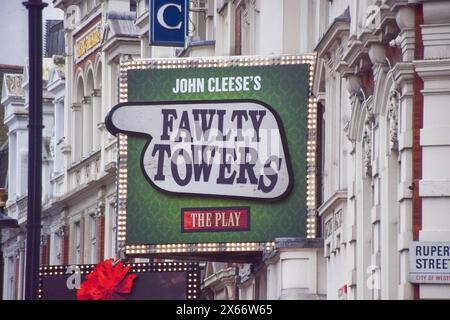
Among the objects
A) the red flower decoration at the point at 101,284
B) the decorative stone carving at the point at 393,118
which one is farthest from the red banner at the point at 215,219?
the red flower decoration at the point at 101,284

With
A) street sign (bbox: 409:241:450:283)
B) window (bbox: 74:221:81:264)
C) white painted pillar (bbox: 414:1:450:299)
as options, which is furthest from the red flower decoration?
window (bbox: 74:221:81:264)

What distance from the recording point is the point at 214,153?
1534 inches

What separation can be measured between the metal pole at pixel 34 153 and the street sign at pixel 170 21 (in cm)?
2284

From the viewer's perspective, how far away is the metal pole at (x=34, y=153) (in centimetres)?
2219

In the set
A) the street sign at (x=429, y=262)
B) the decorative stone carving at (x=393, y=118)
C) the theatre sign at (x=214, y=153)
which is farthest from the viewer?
the theatre sign at (x=214, y=153)

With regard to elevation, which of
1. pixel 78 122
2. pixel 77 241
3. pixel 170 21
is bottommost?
pixel 77 241

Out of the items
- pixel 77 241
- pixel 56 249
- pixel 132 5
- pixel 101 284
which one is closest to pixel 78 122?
pixel 77 241

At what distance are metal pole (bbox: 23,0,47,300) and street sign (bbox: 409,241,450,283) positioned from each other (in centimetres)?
560

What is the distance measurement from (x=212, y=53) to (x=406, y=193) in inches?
729

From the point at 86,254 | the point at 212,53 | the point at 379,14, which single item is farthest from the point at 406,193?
the point at 86,254

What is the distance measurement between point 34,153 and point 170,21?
78.1 ft

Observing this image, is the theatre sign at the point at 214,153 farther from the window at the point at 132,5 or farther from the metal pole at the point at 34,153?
the window at the point at 132,5

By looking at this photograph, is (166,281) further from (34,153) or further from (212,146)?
(34,153)
